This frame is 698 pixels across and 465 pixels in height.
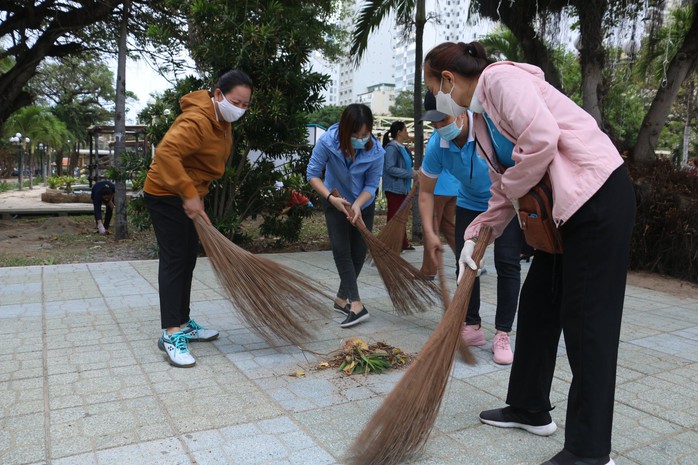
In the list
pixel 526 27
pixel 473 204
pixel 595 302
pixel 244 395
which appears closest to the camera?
pixel 595 302

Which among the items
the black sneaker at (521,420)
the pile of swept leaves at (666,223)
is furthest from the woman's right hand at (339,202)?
the pile of swept leaves at (666,223)

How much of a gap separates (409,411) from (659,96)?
7.28 meters

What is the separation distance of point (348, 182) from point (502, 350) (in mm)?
1648

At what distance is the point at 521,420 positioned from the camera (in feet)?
8.15

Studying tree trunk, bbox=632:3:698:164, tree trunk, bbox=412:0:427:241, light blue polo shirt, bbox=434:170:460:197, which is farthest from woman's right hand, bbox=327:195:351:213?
tree trunk, bbox=632:3:698:164

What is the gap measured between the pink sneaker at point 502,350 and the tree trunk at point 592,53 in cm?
494

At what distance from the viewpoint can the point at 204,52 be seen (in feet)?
23.4

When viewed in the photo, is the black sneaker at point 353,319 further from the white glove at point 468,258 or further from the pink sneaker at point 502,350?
the white glove at point 468,258

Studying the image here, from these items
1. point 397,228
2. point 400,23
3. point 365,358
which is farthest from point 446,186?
point 400,23

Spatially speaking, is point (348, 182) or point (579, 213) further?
point (348, 182)

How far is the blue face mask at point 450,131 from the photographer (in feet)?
10.7

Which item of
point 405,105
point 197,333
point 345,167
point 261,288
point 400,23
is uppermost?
point 405,105

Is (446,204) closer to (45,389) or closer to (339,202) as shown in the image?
(339,202)

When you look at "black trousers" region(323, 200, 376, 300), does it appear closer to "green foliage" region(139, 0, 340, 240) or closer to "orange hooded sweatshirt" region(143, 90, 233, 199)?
"orange hooded sweatshirt" region(143, 90, 233, 199)
